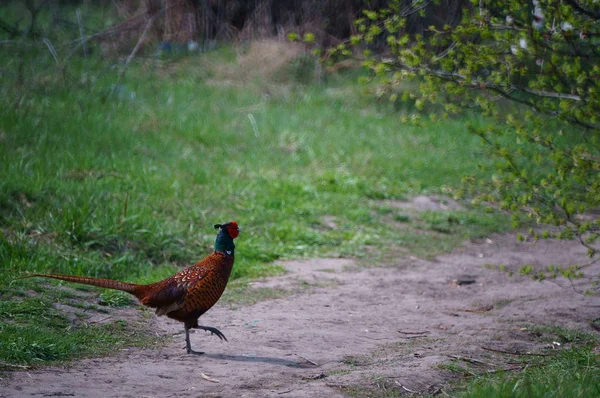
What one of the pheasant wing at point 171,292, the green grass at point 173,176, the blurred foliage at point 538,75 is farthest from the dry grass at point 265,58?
the pheasant wing at point 171,292

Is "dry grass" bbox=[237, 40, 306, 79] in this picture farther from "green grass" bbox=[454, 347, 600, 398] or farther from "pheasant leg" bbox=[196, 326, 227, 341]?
"green grass" bbox=[454, 347, 600, 398]

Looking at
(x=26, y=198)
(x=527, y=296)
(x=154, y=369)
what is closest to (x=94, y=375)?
(x=154, y=369)

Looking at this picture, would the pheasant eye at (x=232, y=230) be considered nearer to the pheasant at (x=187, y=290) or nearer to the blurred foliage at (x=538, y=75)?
the pheasant at (x=187, y=290)

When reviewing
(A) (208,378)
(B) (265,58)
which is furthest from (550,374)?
(B) (265,58)

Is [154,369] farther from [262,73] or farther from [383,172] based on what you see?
[383,172]

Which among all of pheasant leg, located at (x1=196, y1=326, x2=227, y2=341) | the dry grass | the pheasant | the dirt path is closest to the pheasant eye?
the pheasant

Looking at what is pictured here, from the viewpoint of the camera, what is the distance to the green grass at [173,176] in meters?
6.67

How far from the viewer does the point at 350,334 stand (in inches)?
227

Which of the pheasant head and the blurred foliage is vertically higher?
the blurred foliage

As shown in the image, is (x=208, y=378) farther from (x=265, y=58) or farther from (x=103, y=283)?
(x=265, y=58)

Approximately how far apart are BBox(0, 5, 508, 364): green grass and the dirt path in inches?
17.6

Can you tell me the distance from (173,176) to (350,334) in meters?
4.69

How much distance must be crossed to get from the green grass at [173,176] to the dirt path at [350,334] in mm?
446

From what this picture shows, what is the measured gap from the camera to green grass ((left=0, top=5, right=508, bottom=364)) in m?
6.67
